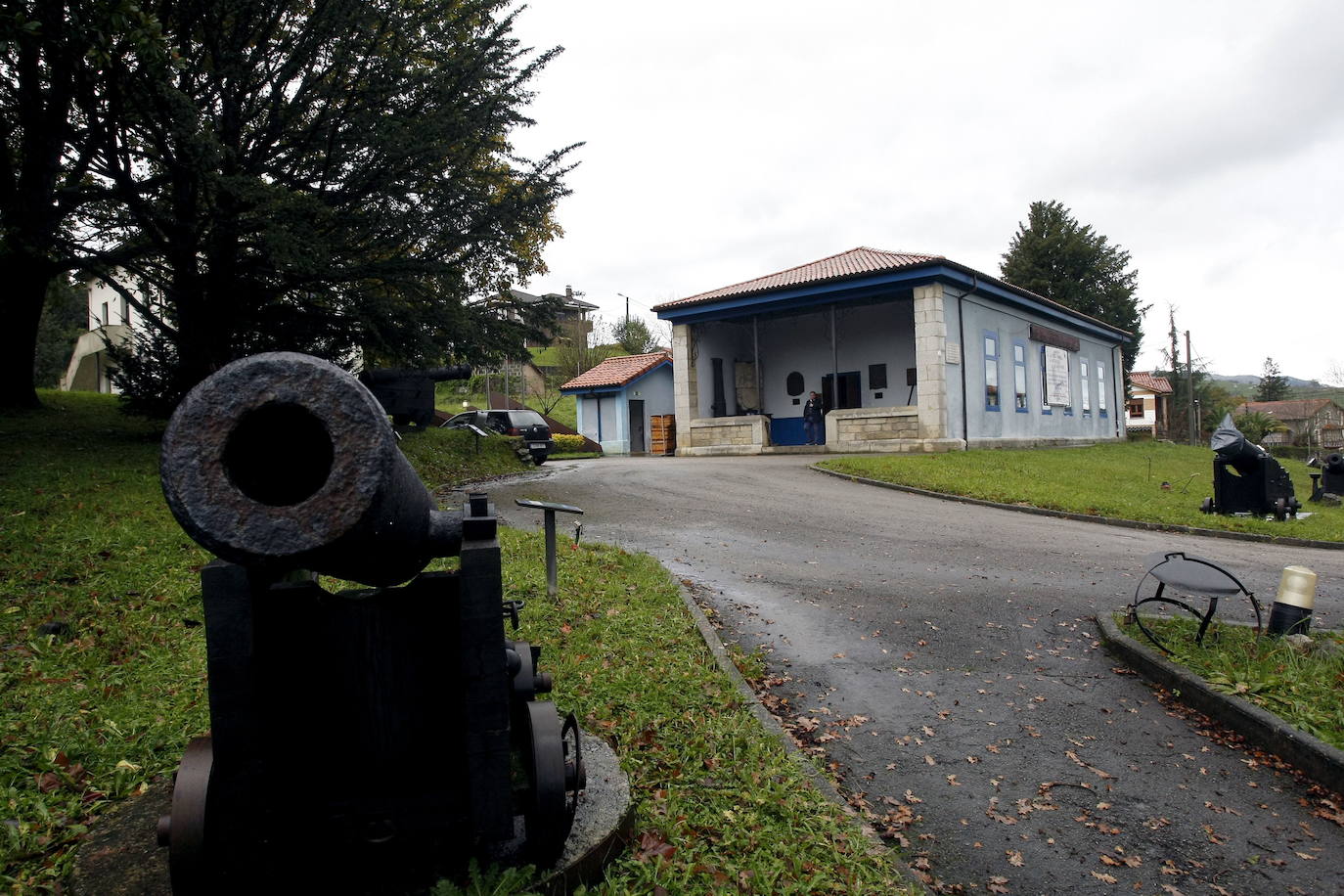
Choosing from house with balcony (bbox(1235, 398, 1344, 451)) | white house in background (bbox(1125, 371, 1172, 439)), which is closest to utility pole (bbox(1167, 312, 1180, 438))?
white house in background (bbox(1125, 371, 1172, 439))

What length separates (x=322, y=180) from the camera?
11648mm

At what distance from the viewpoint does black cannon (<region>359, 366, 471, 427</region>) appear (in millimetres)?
10703

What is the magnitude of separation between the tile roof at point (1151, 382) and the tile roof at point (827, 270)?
1871 inches

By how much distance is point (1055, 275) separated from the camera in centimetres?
4866

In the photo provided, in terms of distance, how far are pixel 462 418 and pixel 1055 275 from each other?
124ft

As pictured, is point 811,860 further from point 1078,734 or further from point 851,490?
point 851,490

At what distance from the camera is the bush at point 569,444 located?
3164 centimetres

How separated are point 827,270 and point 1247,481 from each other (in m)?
13.8

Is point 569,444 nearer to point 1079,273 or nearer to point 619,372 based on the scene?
point 619,372

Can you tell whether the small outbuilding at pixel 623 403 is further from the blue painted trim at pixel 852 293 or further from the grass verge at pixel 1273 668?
the grass verge at pixel 1273 668

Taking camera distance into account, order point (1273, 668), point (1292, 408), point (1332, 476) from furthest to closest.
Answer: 1. point (1292, 408)
2. point (1332, 476)
3. point (1273, 668)

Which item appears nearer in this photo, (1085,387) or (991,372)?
(991,372)

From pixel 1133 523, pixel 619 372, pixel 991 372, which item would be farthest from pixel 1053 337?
pixel 1133 523

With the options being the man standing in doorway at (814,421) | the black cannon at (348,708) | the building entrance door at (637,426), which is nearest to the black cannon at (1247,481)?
the black cannon at (348,708)
